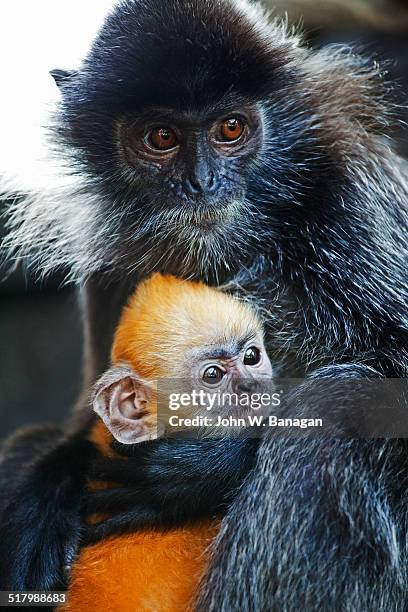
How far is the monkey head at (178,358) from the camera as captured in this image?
4.76ft

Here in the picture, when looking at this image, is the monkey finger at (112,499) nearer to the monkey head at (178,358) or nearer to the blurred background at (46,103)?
the monkey head at (178,358)

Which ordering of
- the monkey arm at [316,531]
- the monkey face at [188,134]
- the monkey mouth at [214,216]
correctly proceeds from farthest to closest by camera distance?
the monkey mouth at [214,216], the monkey face at [188,134], the monkey arm at [316,531]

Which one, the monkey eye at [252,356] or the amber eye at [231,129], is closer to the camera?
the monkey eye at [252,356]

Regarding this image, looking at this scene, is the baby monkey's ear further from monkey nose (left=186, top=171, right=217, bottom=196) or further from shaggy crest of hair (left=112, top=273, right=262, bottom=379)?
monkey nose (left=186, top=171, right=217, bottom=196)

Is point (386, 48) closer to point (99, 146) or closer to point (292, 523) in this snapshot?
point (99, 146)

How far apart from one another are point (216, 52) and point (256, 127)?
187 mm

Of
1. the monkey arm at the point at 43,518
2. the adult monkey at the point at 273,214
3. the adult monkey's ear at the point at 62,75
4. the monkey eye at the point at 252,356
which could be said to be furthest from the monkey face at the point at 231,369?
the adult monkey's ear at the point at 62,75

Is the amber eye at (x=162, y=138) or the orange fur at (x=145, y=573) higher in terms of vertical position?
the amber eye at (x=162, y=138)

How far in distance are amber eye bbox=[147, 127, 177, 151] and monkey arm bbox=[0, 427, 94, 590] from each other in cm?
56

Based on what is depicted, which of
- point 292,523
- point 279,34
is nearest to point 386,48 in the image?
point 279,34

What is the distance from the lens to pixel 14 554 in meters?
1.61

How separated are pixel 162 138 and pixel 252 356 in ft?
1.39

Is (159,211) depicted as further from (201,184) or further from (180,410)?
(180,410)

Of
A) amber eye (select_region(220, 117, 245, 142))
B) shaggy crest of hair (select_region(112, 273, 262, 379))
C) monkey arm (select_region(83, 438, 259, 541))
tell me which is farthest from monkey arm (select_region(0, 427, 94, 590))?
amber eye (select_region(220, 117, 245, 142))
